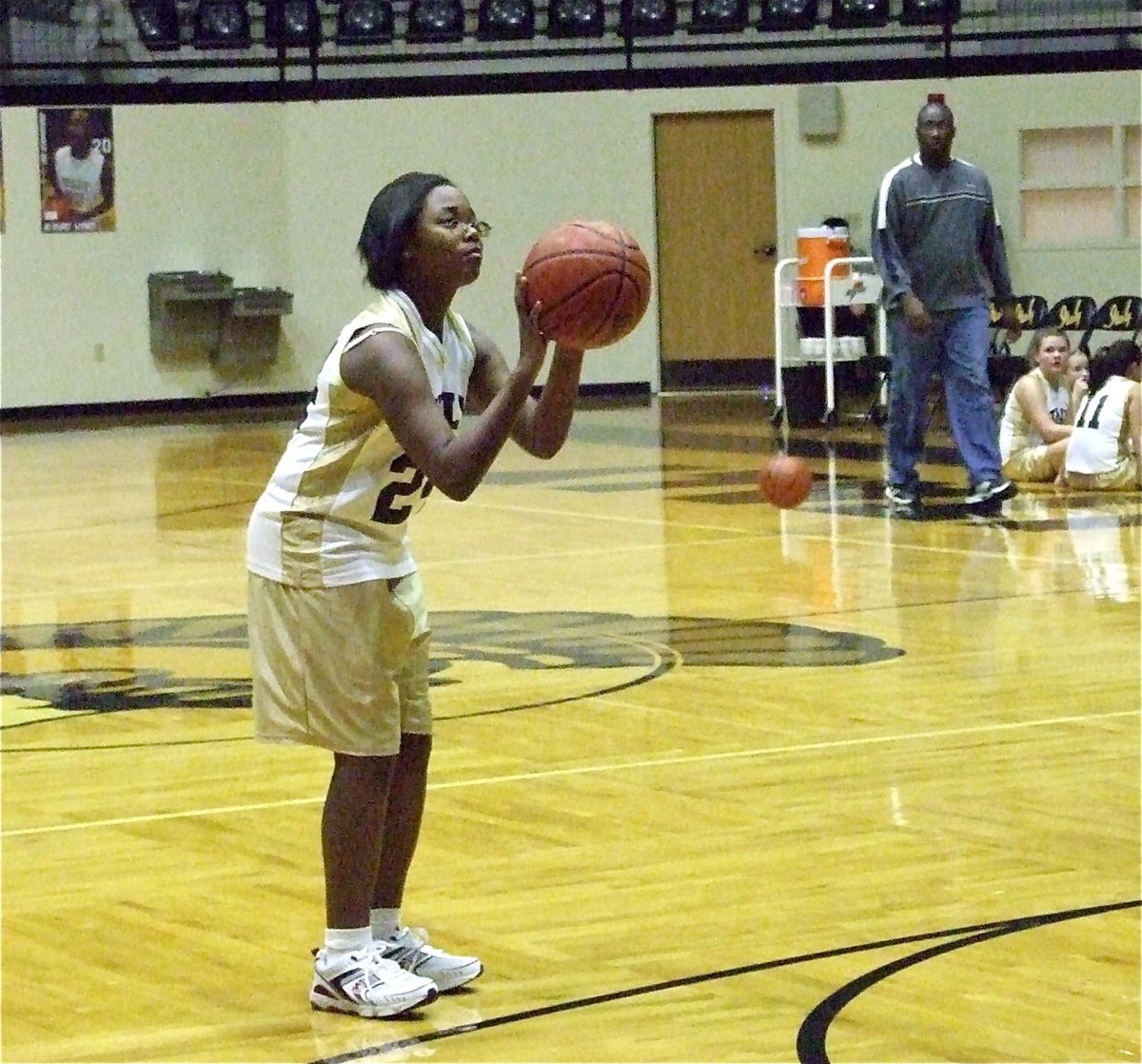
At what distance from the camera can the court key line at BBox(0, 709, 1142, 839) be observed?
5.37 metres

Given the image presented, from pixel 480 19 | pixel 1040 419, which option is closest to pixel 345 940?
pixel 1040 419

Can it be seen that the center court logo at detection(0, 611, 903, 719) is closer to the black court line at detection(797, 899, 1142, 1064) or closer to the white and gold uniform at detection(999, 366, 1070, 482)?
the black court line at detection(797, 899, 1142, 1064)

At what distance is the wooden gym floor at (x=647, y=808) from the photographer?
379 centimetres

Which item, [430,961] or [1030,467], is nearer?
[430,961]

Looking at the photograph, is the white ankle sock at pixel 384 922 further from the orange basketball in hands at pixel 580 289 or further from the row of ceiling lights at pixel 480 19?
the row of ceiling lights at pixel 480 19

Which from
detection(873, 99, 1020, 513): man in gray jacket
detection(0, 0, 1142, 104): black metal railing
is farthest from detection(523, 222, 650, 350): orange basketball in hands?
detection(0, 0, 1142, 104): black metal railing

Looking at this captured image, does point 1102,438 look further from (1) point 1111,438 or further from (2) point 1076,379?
(2) point 1076,379

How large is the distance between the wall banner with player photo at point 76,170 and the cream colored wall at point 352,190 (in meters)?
0.13

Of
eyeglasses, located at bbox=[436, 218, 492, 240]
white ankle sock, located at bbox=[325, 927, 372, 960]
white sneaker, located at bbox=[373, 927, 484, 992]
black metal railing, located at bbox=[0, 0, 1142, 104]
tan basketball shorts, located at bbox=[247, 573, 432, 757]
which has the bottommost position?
white sneaker, located at bbox=[373, 927, 484, 992]

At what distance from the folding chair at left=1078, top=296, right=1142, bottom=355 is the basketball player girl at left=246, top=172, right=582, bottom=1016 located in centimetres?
1568

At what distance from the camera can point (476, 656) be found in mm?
7695

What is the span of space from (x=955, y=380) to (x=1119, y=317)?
28.5 feet

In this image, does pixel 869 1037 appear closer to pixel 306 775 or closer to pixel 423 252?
pixel 423 252

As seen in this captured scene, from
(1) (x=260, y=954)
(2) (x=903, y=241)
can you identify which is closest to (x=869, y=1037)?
(1) (x=260, y=954)
